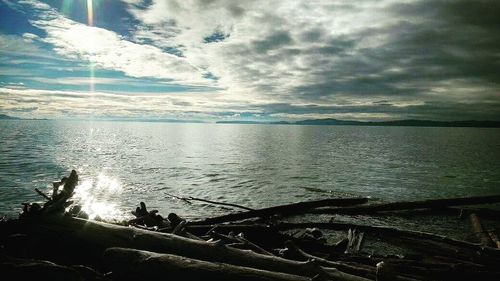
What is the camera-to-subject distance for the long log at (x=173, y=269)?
208 inches

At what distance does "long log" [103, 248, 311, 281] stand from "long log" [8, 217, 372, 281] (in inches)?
17.0

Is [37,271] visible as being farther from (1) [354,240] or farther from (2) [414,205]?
(2) [414,205]

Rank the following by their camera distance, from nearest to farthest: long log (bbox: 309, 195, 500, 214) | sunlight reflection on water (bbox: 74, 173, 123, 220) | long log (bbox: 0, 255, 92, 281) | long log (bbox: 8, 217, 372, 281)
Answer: long log (bbox: 8, 217, 372, 281)
long log (bbox: 0, 255, 92, 281)
long log (bbox: 309, 195, 500, 214)
sunlight reflection on water (bbox: 74, 173, 123, 220)

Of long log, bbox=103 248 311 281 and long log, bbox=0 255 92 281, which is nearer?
long log, bbox=103 248 311 281

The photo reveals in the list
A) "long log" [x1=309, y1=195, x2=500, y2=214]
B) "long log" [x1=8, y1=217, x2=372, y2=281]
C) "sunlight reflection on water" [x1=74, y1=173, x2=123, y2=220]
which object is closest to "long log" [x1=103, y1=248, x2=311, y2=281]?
"long log" [x1=8, y1=217, x2=372, y2=281]

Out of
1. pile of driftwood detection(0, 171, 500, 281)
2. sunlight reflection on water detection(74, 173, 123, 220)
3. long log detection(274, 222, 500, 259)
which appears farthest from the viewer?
sunlight reflection on water detection(74, 173, 123, 220)

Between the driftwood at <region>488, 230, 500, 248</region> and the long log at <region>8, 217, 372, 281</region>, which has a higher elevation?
the long log at <region>8, 217, 372, 281</region>

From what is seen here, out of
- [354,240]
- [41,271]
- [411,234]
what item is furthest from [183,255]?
[411,234]

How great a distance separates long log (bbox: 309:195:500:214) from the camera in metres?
13.3

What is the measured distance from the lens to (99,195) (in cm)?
2080

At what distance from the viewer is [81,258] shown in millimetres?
7055

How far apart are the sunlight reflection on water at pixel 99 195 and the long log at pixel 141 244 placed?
7.16m

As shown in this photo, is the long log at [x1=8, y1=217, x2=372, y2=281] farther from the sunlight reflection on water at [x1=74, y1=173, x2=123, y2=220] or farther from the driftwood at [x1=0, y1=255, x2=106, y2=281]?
the sunlight reflection on water at [x1=74, y1=173, x2=123, y2=220]

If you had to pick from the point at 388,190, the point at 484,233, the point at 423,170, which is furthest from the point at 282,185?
the point at 423,170
